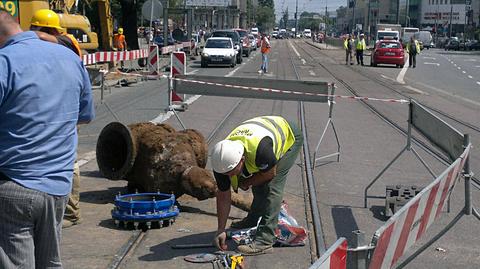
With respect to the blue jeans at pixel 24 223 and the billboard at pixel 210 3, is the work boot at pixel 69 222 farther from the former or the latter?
the billboard at pixel 210 3

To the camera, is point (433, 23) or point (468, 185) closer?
point (468, 185)

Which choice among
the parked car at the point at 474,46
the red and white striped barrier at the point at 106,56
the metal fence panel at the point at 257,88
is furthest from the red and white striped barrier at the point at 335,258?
the parked car at the point at 474,46

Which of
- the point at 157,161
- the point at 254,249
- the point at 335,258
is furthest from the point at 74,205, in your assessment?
the point at 335,258

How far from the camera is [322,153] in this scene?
1184cm

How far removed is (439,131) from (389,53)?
1388 inches

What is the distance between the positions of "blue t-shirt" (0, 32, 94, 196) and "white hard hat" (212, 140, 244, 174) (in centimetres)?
177

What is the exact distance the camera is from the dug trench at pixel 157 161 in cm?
769

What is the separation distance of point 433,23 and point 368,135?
139685 mm

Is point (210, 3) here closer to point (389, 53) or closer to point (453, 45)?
point (453, 45)

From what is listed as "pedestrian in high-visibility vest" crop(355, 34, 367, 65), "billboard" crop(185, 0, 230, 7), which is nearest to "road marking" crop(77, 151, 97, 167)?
"pedestrian in high-visibility vest" crop(355, 34, 367, 65)

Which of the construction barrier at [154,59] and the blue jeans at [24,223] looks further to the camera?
the construction barrier at [154,59]

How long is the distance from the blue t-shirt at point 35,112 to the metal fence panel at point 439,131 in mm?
3456

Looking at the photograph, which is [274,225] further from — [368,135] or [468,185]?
[368,135]

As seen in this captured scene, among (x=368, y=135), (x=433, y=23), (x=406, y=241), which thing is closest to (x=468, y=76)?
(x=368, y=135)
